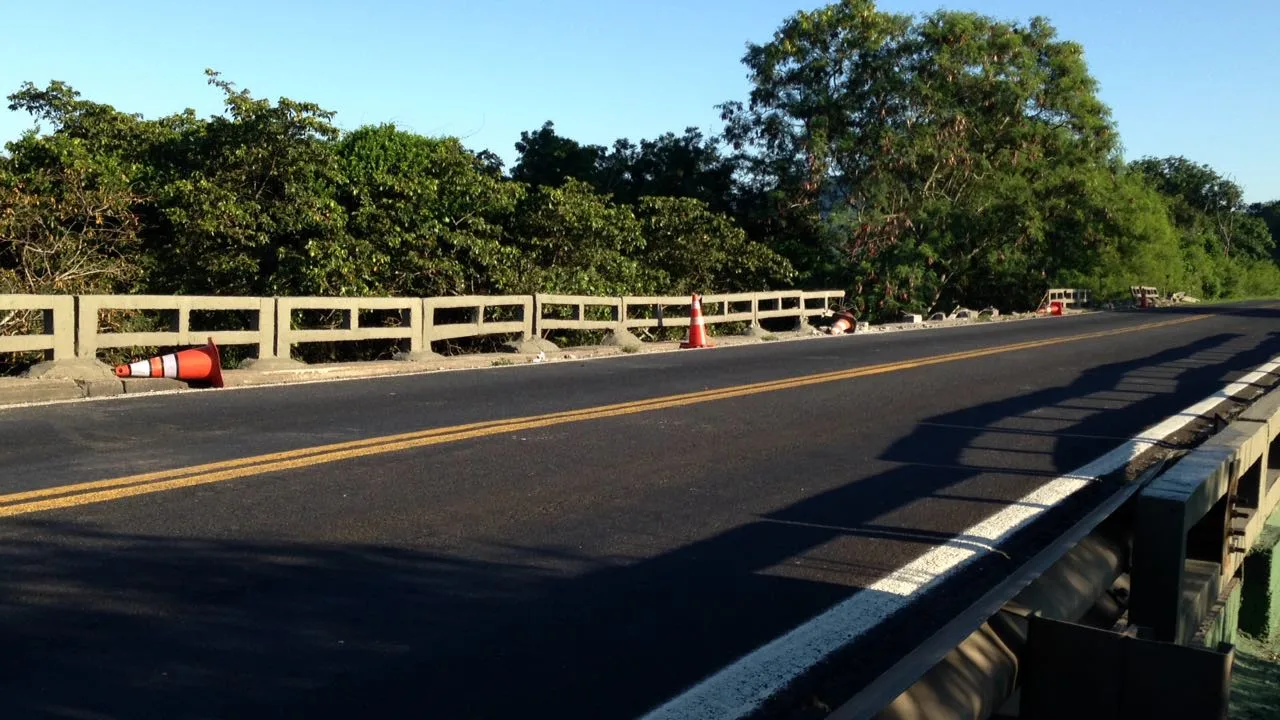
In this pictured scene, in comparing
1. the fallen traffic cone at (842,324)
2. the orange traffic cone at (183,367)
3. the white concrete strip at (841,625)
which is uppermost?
the fallen traffic cone at (842,324)

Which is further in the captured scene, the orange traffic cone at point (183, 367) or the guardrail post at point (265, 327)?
the guardrail post at point (265, 327)

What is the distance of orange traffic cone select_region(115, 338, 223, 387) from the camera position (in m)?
12.4

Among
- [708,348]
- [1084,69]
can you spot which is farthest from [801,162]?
[708,348]

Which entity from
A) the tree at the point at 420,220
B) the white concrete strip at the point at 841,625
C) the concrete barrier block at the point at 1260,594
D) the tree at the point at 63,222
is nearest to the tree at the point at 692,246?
the tree at the point at 420,220

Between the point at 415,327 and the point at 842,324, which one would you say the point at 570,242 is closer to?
the point at 842,324

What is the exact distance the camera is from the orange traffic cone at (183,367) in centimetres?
1237

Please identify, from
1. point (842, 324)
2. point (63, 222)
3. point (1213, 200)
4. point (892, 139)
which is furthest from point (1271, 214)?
point (63, 222)

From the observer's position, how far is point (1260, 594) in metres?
7.20

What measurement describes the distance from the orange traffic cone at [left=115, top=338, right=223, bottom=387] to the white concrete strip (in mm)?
8367

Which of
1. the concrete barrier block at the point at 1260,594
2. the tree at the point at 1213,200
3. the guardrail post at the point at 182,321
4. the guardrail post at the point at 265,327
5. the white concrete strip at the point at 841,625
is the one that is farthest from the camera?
the tree at the point at 1213,200

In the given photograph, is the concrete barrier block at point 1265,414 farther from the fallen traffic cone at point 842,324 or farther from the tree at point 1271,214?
the tree at point 1271,214

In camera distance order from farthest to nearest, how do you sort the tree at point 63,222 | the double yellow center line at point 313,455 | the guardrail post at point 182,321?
1. the tree at point 63,222
2. the guardrail post at point 182,321
3. the double yellow center line at point 313,455

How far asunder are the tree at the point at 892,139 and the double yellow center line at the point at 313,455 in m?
34.4

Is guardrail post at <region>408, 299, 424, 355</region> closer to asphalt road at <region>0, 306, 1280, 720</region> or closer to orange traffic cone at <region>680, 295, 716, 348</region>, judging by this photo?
asphalt road at <region>0, 306, 1280, 720</region>
